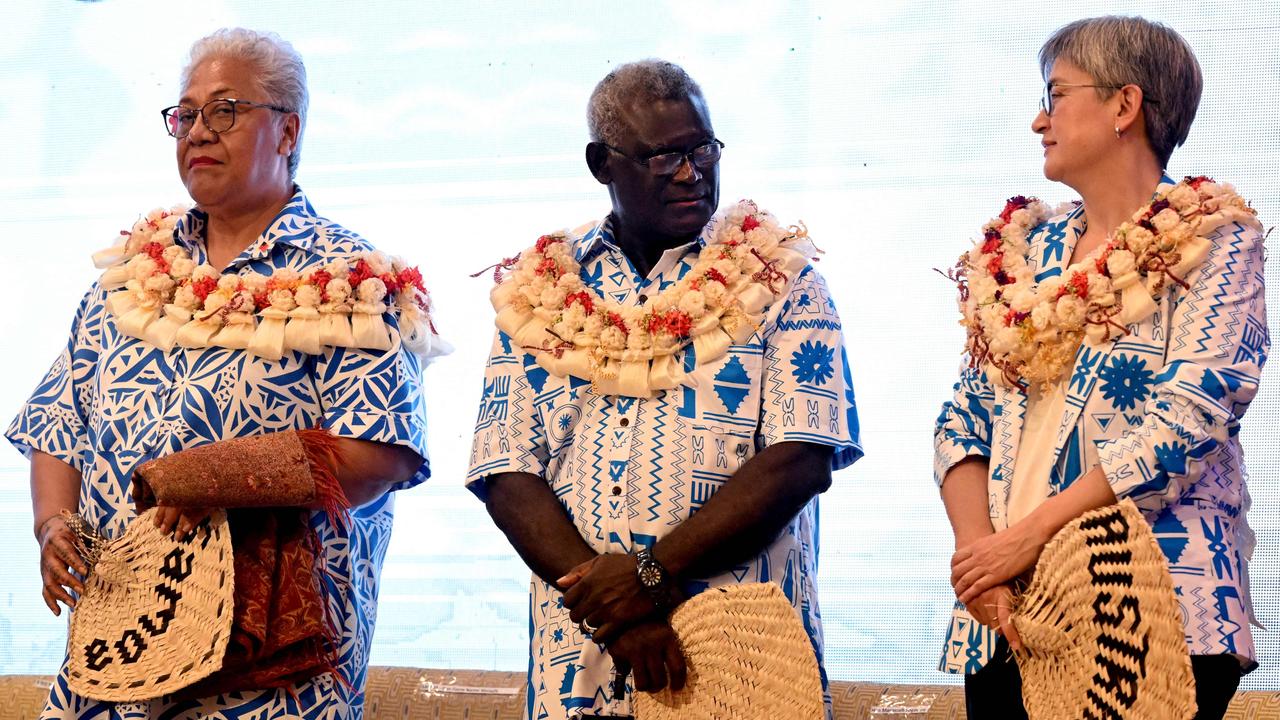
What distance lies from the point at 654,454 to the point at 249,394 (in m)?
0.83

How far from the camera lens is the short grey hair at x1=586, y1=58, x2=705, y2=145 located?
313cm

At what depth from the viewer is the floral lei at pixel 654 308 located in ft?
9.77

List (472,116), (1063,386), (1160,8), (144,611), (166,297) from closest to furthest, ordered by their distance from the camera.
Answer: (1063,386) < (144,611) < (166,297) < (1160,8) < (472,116)

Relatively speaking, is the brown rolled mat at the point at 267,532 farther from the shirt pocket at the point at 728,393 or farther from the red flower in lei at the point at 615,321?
the shirt pocket at the point at 728,393

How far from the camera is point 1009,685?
270 centimetres

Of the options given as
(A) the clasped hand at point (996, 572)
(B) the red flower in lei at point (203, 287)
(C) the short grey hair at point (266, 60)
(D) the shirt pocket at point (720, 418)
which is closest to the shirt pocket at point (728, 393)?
(D) the shirt pocket at point (720, 418)

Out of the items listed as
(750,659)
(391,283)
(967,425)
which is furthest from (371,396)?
(967,425)

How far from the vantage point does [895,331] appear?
13.0ft

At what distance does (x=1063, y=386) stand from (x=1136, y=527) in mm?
374

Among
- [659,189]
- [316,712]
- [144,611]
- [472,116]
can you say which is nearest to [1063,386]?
[659,189]

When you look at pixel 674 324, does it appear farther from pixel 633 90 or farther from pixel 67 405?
pixel 67 405

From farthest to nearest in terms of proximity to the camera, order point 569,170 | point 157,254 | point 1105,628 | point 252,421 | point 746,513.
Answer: point 569,170 → point 157,254 → point 252,421 → point 746,513 → point 1105,628

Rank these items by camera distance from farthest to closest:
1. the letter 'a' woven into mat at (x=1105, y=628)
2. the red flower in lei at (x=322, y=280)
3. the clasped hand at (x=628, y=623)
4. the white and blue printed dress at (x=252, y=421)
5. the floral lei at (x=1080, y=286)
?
the red flower in lei at (x=322, y=280), the white and blue printed dress at (x=252, y=421), the clasped hand at (x=628, y=623), the floral lei at (x=1080, y=286), the letter 'a' woven into mat at (x=1105, y=628)

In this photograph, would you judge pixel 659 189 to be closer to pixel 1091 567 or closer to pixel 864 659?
pixel 1091 567
